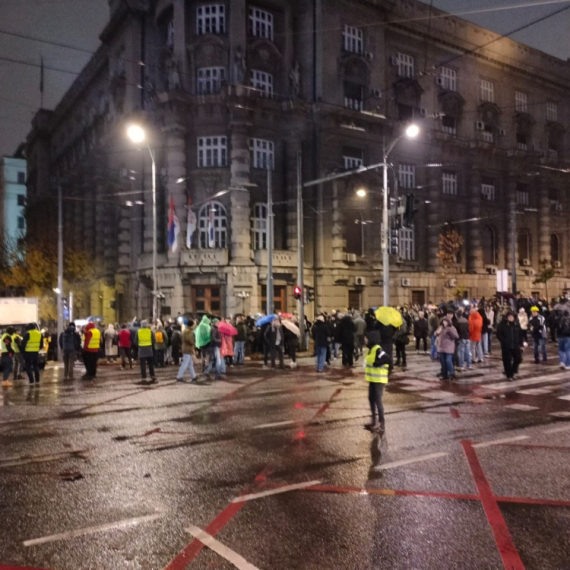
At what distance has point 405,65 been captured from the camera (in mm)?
39188

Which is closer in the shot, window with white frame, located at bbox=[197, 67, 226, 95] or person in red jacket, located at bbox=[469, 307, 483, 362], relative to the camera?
person in red jacket, located at bbox=[469, 307, 483, 362]

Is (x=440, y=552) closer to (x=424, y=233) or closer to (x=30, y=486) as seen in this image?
(x=30, y=486)

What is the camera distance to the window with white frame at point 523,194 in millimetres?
45984

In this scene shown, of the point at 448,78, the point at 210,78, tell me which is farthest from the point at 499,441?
the point at 448,78

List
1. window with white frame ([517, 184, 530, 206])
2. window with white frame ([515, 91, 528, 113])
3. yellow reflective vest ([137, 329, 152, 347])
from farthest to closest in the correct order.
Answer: window with white frame ([517, 184, 530, 206]), window with white frame ([515, 91, 528, 113]), yellow reflective vest ([137, 329, 152, 347])

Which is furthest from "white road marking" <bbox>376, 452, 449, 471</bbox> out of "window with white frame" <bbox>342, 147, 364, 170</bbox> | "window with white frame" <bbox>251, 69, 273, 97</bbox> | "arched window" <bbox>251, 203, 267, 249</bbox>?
"window with white frame" <bbox>342, 147, 364, 170</bbox>

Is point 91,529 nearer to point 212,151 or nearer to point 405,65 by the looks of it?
point 212,151

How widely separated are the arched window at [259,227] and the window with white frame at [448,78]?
59.7 feet

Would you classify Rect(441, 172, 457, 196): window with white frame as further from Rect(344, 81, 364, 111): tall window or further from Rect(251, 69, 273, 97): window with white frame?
Rect(251, 69, 273, 97): window with white frame

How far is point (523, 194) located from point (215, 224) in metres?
27.9

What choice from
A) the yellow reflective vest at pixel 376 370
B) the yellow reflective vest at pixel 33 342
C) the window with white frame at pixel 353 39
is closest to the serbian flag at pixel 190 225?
the window with white frame at pixel 353 39

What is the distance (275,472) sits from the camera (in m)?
6.83

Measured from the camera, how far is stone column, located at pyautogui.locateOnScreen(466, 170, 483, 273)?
41.9m

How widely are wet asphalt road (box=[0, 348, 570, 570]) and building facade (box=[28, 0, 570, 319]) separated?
56.9ft
